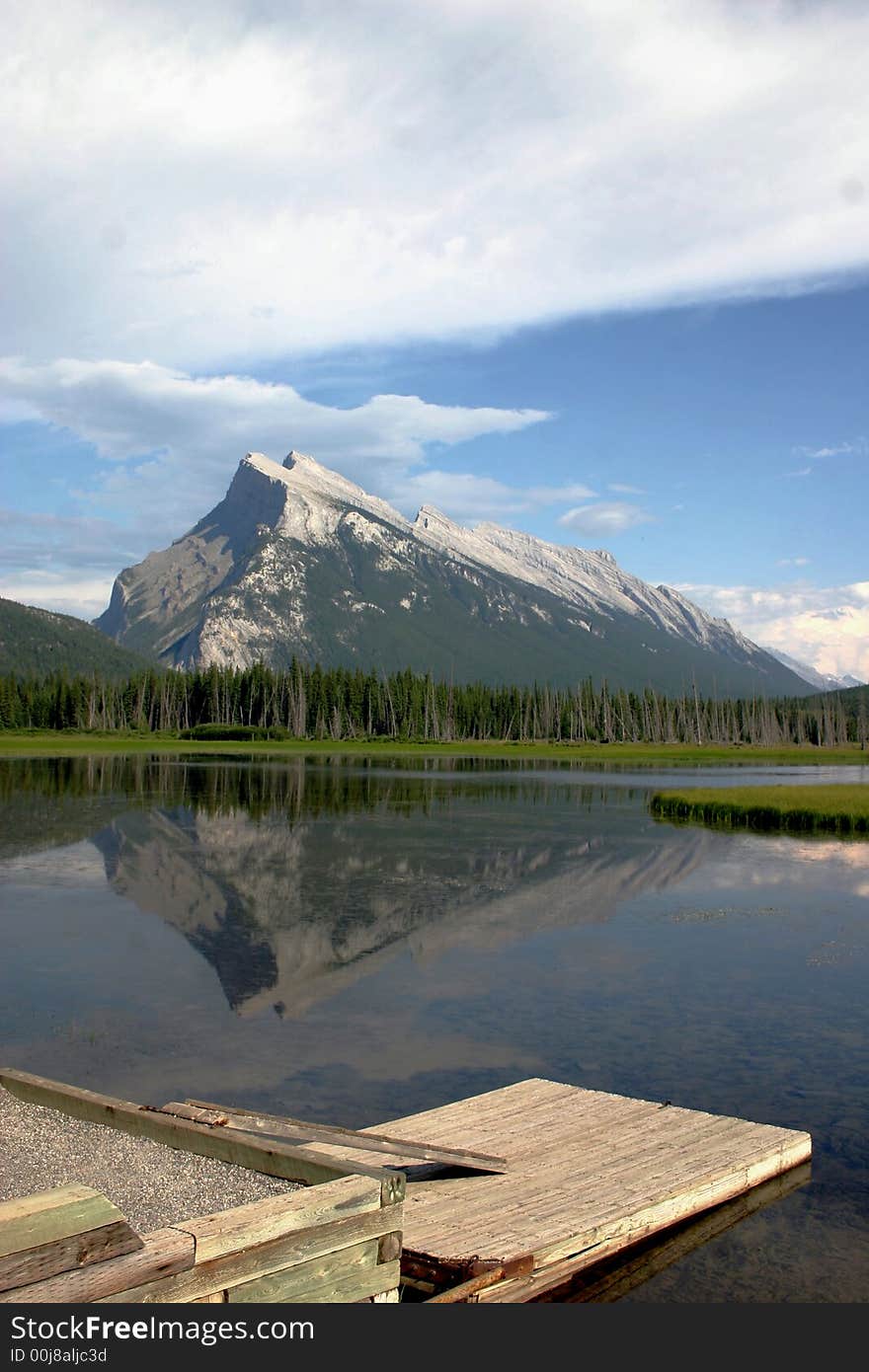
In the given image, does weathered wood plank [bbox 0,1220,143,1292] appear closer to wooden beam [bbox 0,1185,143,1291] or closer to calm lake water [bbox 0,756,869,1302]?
wooden beam [bbox 0,1185,143,1291]

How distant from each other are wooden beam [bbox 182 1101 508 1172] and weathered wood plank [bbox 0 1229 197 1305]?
12.8 feet

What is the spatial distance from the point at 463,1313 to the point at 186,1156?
3.01 metres

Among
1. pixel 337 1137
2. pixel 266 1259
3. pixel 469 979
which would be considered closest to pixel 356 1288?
pixel 266 1259

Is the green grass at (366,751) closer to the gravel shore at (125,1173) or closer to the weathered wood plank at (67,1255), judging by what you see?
the gravel shore at (125,1173)

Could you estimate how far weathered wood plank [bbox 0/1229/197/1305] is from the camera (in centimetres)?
738

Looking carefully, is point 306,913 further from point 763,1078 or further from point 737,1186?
point 737,1186

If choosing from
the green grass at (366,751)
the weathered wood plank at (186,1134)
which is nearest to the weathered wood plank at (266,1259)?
the weathered wood plank at (186,1134)

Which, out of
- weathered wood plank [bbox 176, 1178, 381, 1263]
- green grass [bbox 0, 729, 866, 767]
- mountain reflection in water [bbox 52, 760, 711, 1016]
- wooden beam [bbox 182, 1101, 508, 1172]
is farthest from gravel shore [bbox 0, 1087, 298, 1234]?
green grass [bbox 0, 729, 866, 767]

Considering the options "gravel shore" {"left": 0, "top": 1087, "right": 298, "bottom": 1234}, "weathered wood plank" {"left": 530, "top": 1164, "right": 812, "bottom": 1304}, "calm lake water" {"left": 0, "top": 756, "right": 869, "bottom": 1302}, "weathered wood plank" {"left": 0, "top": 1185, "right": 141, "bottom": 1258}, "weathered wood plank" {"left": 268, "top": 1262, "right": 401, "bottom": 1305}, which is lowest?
"weathered wood plank" {"left": 530, "top": 1164, "right": 812, "bottom": 1304}

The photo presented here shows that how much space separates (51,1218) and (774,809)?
58.8m

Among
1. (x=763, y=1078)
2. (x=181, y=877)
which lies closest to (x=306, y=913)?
(x=181, y=877)

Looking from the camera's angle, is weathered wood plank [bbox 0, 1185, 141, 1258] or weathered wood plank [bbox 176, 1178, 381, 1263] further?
weathered wood plank [bbox 176, 1178, 381, 1263]

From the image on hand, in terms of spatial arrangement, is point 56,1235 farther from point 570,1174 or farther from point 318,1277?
point 570,1174

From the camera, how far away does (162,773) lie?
97.2 meters
